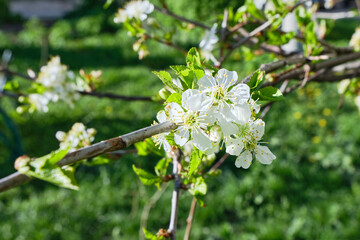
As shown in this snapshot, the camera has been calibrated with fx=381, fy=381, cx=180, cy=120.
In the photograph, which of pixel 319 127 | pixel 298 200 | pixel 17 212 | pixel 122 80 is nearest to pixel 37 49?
pixel 122 80

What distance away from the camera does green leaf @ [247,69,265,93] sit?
0.77 metres

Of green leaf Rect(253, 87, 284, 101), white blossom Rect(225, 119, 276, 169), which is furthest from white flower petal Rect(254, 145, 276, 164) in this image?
green leaf Rect(253, 87, 284, 101)

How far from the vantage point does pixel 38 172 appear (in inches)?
26.1

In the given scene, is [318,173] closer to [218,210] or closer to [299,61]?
[218,210]

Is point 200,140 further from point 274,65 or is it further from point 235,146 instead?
point 274,65

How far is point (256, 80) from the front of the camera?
0.78 m

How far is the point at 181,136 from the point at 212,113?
0.25ft

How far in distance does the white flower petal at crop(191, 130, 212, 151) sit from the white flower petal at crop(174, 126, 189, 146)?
0.05ft

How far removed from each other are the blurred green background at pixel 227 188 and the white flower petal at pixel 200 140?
0.90 m

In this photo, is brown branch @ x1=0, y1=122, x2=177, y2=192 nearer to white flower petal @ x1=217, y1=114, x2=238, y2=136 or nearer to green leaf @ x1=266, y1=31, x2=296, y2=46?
white flower petal @ x1=217, y1=114, x2=238, y2=136

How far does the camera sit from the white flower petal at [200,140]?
0.74 meters

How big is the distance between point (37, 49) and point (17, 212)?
4.30m

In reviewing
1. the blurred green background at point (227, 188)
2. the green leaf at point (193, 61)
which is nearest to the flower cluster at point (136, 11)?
the blurred green background at point (227, 188)

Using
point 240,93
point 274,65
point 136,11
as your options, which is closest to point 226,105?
→ point 240,93
